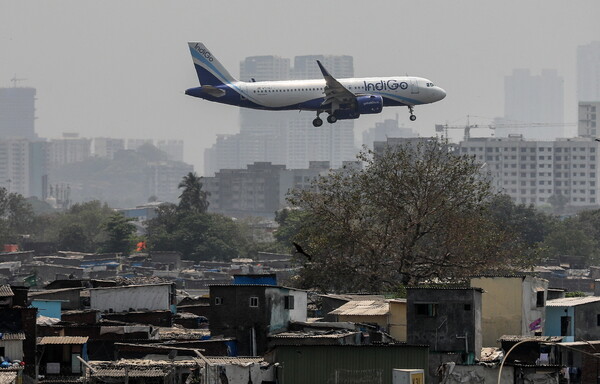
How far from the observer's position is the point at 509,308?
58.2m

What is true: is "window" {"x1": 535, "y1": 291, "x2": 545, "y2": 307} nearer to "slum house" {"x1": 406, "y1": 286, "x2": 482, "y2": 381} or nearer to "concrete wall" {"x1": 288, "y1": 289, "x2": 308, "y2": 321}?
"concrete wall" {"x1": 288, "y1": 289, "x2": 308, "y2": 321}

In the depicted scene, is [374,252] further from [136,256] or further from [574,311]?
[136,256]

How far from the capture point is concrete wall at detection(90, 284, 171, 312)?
67000 mm

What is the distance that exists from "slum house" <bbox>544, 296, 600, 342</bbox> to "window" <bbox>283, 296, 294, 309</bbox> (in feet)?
28.8

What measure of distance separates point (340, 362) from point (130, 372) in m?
5.15

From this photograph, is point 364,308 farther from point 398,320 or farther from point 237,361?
point 237,361

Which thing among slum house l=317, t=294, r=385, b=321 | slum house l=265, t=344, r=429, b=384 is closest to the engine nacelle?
slum house l=317, t=294, r=385, b=321

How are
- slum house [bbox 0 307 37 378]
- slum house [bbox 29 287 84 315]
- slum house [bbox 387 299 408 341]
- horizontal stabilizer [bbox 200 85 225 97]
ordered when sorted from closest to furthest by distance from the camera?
slum house [bbox 0 307 37 378] < slum house [bbox 387 299 408 341] < slum house [bbox 29 287 84 315] < horizontal stabilizer [bbox 200 85 225 97]

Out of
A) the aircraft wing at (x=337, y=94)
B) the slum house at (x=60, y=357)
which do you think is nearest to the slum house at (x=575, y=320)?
the slum house at (x=60, y=357)

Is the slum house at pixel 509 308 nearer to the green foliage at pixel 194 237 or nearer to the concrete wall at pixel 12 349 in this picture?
the concrete wall at pixel 12 349

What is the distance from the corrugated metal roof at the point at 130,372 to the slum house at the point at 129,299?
2264 cm

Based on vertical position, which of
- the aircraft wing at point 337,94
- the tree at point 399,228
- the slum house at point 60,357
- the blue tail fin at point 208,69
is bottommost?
the slum house at point 60,357

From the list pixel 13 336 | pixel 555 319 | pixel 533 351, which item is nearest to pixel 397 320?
pixel 555 319

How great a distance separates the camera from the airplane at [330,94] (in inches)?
4493
